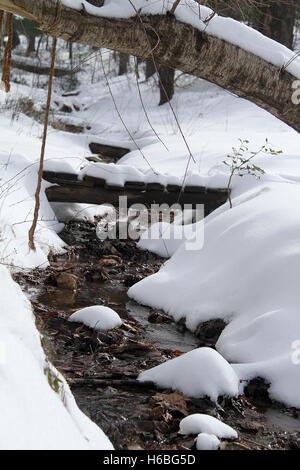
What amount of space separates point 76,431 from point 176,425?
2.41 feet

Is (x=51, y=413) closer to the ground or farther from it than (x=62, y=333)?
farther from it

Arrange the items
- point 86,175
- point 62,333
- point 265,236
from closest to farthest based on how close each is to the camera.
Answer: point 62,333 < point 265,236 < point 86,175

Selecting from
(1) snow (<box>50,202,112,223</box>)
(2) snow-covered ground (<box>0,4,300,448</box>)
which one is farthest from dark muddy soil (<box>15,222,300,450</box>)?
(1) snow (<box>50,202,112,223</box>)

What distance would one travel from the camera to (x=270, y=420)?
2385 mm

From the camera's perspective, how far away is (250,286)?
3.25 m

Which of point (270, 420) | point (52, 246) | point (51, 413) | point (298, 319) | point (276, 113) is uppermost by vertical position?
point (276, 113)

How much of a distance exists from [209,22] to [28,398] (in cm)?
189

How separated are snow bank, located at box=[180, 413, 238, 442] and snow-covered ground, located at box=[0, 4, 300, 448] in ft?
1.07

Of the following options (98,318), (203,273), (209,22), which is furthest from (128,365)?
(209,22)

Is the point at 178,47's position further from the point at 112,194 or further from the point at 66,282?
the point at 112,194

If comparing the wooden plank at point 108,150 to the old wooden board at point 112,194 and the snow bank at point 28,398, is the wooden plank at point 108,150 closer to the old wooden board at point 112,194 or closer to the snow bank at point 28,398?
the old wooden board at point 112,194

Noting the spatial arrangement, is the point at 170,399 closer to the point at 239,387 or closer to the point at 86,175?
the point at 239,387
